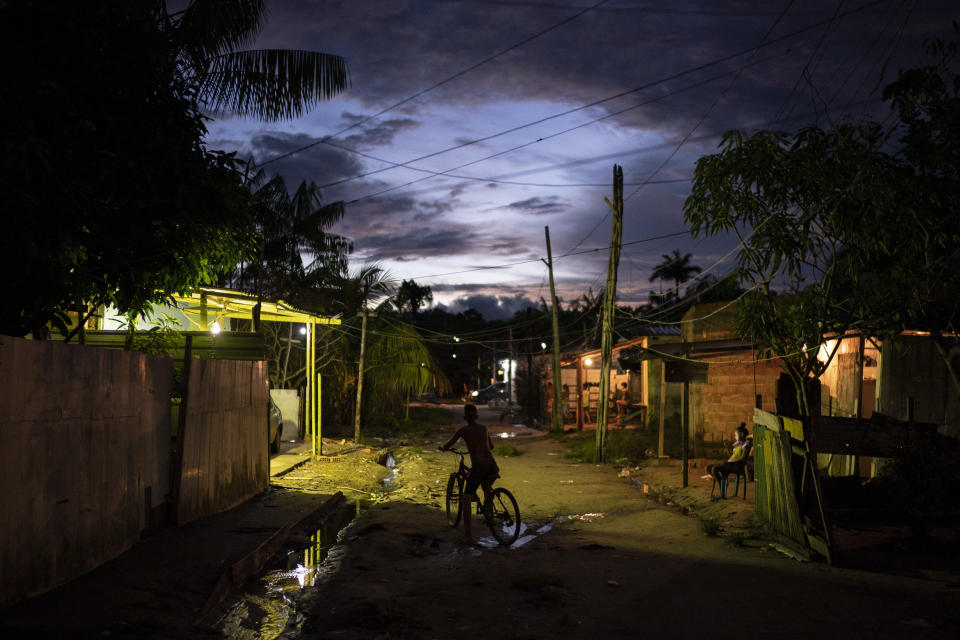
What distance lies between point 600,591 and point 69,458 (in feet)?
16.6

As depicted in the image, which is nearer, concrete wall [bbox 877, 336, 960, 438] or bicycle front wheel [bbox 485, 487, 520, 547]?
bicycle front wheel [bbox 485, 487, 520, 547]

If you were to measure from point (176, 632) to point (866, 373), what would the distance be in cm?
1216

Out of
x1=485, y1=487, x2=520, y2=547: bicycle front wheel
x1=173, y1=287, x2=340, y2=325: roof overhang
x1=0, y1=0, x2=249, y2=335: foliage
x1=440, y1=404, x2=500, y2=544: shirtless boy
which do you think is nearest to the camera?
x1=0, y1=0, x2=249, y2=335: foliage

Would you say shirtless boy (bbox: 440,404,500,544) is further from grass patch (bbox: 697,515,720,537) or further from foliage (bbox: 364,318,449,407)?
foliage (bbox: 364,318,449,407)

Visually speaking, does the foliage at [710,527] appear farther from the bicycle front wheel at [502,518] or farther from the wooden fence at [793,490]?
the bicycle front wheel at [502,518]

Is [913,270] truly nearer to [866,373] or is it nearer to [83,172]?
[866,373]

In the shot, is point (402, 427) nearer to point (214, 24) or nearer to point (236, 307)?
point (236, 307)

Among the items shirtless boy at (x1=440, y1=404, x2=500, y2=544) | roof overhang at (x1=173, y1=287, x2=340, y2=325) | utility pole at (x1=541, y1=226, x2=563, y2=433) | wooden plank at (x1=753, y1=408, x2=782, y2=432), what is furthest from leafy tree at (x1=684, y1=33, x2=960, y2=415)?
utility pole at (x1=541, y1=226, x2=563, y2=433)

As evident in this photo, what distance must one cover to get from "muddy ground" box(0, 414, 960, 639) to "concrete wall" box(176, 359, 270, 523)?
71cm

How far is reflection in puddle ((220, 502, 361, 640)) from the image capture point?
6.10 metres

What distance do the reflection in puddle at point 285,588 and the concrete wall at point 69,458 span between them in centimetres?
150

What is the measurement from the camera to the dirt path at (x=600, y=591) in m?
5.95

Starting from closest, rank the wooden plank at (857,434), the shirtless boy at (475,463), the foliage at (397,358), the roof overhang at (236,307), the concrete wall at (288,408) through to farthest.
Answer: the wooden plank at (857,434), the shirtless boy at (475,463), the roof overhang at (236,307), the concrete wall at (288,408), the foliage at (397,358)

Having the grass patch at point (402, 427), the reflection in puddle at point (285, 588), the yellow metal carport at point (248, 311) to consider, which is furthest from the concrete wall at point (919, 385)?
the grass patch at point (402, 427)
